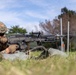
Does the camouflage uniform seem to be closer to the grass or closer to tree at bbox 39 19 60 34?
the grass

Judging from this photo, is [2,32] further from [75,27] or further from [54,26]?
[54,26]

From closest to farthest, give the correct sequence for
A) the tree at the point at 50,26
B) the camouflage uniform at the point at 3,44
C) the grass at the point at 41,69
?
the grass at the point at 41,69 < the camouflage uniform at the point at 3,44 < the tree at the point at 50,26

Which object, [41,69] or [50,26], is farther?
Answer: [50,26]

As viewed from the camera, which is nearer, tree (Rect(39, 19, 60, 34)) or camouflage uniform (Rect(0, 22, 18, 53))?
camouflage uniform (Rect(0, 22, 18, 53))

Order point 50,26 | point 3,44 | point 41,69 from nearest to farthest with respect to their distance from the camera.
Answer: point 41,69
point 3,44
point 50,26

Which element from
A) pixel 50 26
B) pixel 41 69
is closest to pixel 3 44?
pixel 41 69

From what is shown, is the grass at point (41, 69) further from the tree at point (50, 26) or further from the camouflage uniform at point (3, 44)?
the tree at point (50, 26)

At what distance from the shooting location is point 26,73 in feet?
5.04

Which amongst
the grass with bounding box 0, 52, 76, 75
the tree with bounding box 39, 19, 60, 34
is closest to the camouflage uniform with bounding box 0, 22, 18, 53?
the grass with bounding box 0, 52, 76, 75

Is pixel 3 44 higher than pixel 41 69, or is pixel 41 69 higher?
pixel 41 69

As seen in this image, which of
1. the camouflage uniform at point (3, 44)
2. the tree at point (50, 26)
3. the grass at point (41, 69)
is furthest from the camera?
the tree at point (50, 26)

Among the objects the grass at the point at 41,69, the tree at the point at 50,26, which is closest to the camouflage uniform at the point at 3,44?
the grass at the point at 41,69

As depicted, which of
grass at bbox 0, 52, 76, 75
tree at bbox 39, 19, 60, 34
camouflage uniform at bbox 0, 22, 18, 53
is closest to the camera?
grass at bbox 0, 52, 76, 75

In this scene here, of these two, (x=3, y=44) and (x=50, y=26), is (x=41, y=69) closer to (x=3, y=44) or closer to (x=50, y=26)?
(x=3, y=44)
